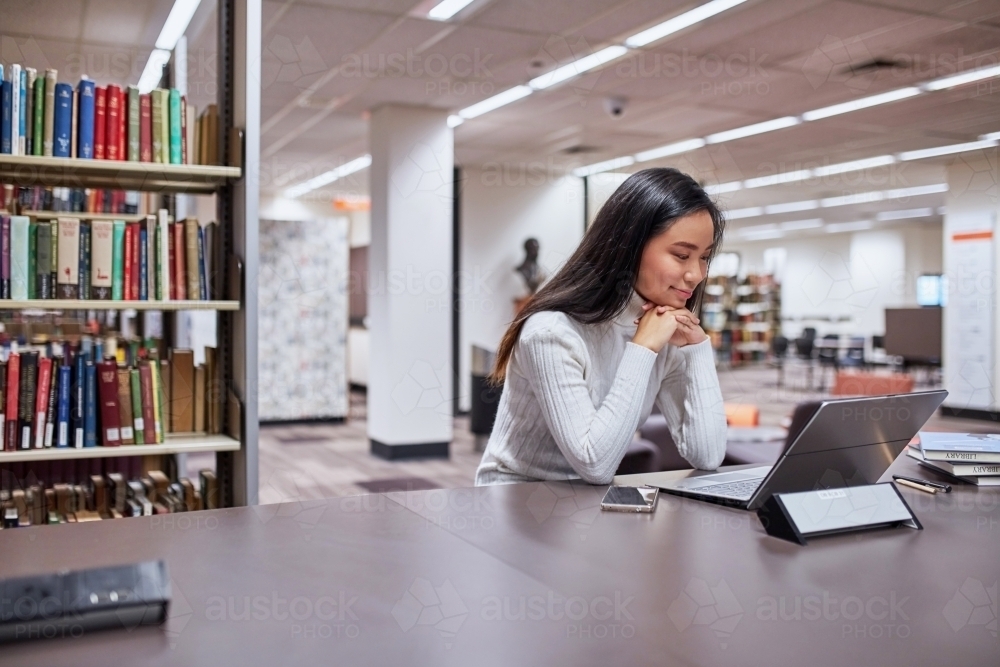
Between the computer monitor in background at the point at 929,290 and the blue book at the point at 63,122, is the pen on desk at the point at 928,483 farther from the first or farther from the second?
the computer monitor in background at the point at 929,290

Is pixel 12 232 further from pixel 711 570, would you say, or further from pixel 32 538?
pixel 711 570

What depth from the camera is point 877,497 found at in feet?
4.02

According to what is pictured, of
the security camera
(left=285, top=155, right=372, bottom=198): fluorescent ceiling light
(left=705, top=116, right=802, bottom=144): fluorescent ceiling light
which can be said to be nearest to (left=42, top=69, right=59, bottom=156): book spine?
the security camera

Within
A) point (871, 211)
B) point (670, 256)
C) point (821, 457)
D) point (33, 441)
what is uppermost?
point (871, 211)

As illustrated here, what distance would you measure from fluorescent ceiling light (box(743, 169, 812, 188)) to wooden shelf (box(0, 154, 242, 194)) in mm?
7145

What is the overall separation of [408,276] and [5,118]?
3836mm

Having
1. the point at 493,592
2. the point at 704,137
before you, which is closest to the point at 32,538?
the point at 493,592

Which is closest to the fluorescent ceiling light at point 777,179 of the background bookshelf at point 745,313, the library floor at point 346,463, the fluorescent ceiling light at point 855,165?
the fluorescent ceiling light at point 855,165

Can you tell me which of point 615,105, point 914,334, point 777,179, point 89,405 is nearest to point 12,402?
point 89,405

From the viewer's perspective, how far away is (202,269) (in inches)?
99.3

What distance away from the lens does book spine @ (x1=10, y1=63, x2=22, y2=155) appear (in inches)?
88.9

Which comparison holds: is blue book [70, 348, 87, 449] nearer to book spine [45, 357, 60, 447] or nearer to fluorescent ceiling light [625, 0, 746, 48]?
book spine [45, 357, 60, 447]

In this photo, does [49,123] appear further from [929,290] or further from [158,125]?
[929,290]

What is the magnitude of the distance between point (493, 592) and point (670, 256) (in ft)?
2.88
